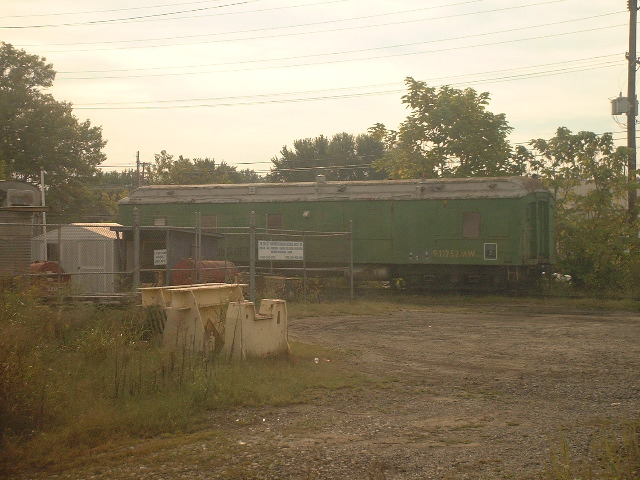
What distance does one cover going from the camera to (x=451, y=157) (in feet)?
108

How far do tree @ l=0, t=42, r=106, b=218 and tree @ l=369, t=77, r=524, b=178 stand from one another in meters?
22.9

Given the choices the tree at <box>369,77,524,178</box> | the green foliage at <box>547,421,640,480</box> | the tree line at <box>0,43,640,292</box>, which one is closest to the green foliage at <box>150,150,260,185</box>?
the tree line at <box>0,43,640,292</box>

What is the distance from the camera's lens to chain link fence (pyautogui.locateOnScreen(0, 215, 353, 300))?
14.5 metres

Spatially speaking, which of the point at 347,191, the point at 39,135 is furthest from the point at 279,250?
the point at 39,135

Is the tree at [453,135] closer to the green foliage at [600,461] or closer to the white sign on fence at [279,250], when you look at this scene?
the white sign on fence at [279,250]

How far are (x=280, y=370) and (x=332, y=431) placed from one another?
2942 millimetres

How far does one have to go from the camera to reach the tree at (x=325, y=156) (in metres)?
63.0

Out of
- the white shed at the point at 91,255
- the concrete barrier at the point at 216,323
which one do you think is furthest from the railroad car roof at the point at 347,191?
the concrete barrier at the point at 216,323

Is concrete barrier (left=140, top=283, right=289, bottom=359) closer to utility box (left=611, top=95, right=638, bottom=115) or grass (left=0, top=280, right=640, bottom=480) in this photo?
grass (left=0, top=280, right=640, bottom=480)

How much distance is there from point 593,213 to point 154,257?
15.4m

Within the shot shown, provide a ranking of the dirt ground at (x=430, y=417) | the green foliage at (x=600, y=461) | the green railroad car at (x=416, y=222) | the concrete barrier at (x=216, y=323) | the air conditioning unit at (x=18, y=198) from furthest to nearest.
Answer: the green railroad car at (x=416, y=222) < the air conditioning unit at (x=18, y=198) < the concrete barrier at (x=216, y=323) < the dirt ground at (x=430, y=417) < the green foliage at (x=600, y=461)

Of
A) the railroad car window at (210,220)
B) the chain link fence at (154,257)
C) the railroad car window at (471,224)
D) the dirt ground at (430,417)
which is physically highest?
the railroad car window at (210,220)

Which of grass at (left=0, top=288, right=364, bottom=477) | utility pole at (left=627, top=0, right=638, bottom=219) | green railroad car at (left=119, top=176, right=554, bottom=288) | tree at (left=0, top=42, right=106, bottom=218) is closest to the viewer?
grass at (left=0, top=288, right=364, bottom=477)

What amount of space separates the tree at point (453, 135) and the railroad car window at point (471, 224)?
924cm
